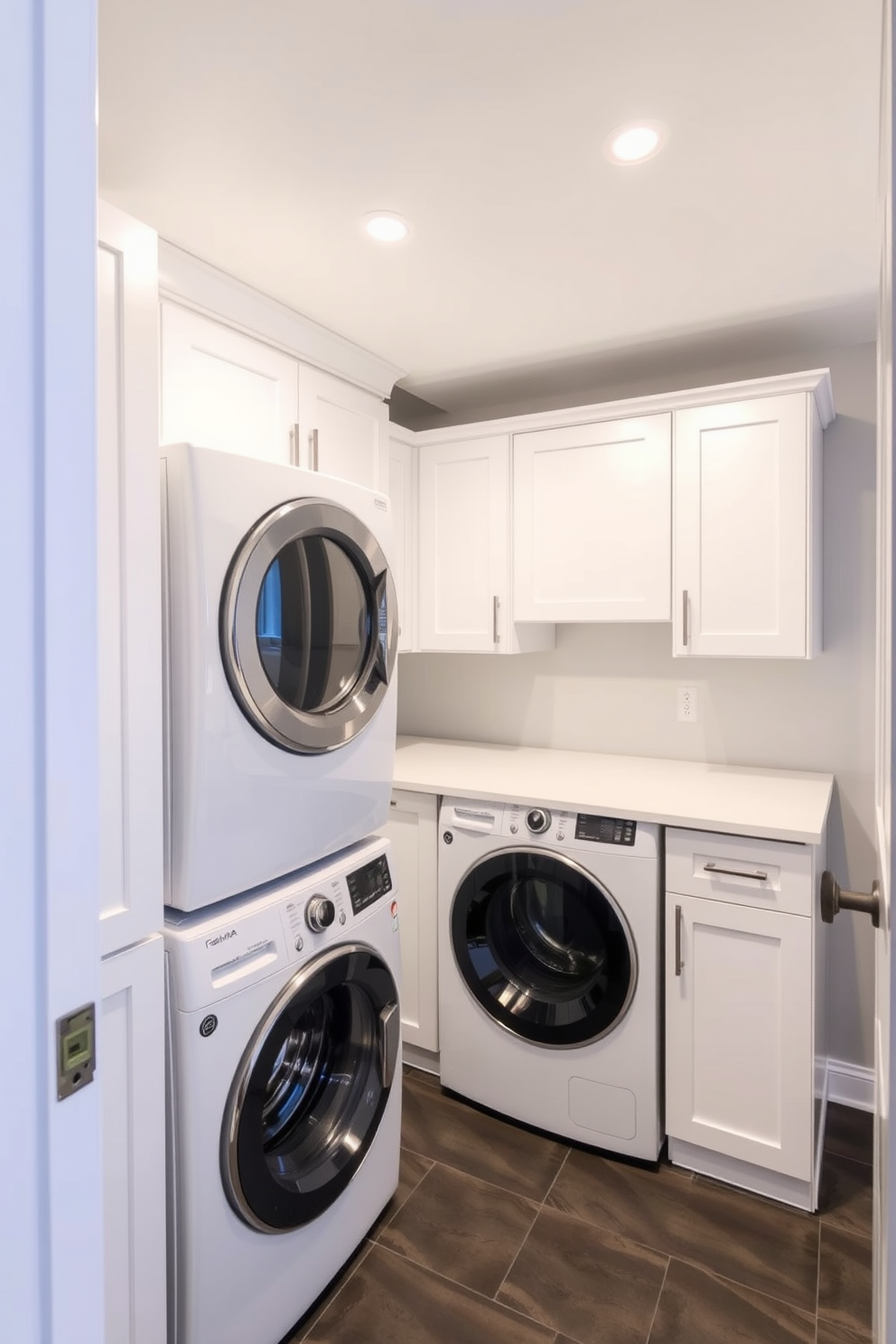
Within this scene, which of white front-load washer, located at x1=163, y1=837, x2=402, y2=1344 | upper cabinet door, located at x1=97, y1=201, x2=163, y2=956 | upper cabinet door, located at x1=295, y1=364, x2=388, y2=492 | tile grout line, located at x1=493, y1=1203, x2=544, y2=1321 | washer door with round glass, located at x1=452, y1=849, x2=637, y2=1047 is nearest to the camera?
upper cabinet door, located at x1=97, y1=201, x2=163, y2=956

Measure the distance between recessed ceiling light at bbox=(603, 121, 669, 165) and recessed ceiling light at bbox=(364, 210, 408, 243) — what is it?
485 mm

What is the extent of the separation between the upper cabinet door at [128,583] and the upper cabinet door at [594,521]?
1.57m

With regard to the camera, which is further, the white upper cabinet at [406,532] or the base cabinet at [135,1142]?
the white upper cabinet at [406,532]

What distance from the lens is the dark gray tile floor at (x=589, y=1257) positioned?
1.53 metres

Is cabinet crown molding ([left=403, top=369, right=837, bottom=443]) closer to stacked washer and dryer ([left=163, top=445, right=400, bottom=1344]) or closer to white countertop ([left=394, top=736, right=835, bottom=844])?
stacked washer and dryer ([left=163, top=445, right=400, bottom=1344])

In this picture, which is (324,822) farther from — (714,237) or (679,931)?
(714,237)

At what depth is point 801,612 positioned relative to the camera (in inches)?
83.4

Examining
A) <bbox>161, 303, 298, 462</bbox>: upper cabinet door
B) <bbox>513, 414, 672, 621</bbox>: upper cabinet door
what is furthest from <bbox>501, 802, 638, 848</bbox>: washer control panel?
<bbox>161, 303, 298, 462</bbox>: upper cabinet door

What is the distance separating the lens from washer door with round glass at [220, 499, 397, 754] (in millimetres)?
1329

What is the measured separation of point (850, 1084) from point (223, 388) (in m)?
2.81

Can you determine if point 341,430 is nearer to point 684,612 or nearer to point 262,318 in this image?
point 262,318

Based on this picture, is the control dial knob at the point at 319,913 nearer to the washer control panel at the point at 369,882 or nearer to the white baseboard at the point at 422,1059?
the washer control panel at the point at 369,882

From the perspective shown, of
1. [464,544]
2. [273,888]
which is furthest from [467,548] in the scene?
[273,888]

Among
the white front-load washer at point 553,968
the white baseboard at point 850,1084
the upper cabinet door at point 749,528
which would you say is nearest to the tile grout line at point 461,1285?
the white front-load washer at point 553,968
